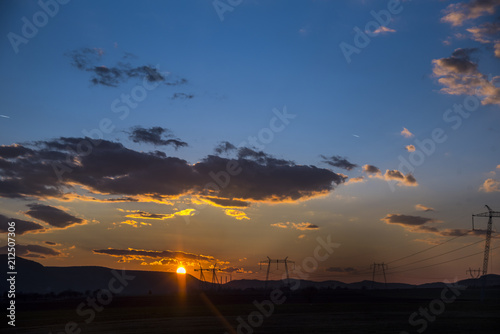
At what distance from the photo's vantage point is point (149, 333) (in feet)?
202

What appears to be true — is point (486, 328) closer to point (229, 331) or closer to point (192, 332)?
point (229, 331)

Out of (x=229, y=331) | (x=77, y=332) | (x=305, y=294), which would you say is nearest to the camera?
(x=229, y=331)

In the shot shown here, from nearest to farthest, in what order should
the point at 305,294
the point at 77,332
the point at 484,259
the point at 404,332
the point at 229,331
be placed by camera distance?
1. the point at 404,332
2. the point at 229,331
3. the point at 77,332
4. the point at 484,259
5. the point at 305,294

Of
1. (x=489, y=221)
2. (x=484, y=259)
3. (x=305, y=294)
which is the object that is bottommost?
(x=305, y=294)

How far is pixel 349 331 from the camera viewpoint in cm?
5744

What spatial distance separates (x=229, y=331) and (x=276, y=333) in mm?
6787

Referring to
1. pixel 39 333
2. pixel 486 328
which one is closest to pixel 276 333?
pixel 486 328

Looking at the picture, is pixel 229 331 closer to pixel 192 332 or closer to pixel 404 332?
pixel 192 332

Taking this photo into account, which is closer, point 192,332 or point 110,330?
point 192,332

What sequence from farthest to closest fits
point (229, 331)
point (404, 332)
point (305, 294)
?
point (305, 294), point (229, 331), point (404, 332)

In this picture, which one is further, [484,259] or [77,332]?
[484,259]

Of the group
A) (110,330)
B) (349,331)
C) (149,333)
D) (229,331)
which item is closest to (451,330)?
(349,331)

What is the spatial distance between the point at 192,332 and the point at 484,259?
5131 inches

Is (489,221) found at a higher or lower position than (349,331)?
higher
